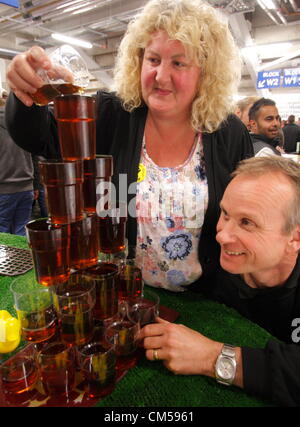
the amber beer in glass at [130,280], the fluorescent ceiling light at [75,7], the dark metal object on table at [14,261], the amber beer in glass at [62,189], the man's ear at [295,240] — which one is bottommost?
the dark metal object on table at [14,261]

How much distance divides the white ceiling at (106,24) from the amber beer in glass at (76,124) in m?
5.78

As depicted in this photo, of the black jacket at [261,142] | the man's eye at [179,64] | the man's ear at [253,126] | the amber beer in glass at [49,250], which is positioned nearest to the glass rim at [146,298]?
the amber beer in glass at [49,250]

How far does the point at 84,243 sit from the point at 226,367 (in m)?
0.56

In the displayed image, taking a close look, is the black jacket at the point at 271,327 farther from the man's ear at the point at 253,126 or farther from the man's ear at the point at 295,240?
the man's ear at the point at 253,126

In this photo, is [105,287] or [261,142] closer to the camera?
[105,287]

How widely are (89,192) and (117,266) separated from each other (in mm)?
249

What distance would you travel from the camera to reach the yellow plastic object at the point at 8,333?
973 millimetres

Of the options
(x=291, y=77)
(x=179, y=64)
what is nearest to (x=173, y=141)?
(x=179, y=64)

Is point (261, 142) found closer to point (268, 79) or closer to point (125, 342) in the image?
point (125, 342)

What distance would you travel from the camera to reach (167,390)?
91 centimetres

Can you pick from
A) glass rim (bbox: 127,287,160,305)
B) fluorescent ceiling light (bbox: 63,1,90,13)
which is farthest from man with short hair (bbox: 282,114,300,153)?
glass rim (bbox: 127,287,160,305)

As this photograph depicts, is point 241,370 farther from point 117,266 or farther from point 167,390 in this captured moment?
point 117,266

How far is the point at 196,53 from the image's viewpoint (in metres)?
1.30

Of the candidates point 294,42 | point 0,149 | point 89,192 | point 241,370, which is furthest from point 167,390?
point 294,42
